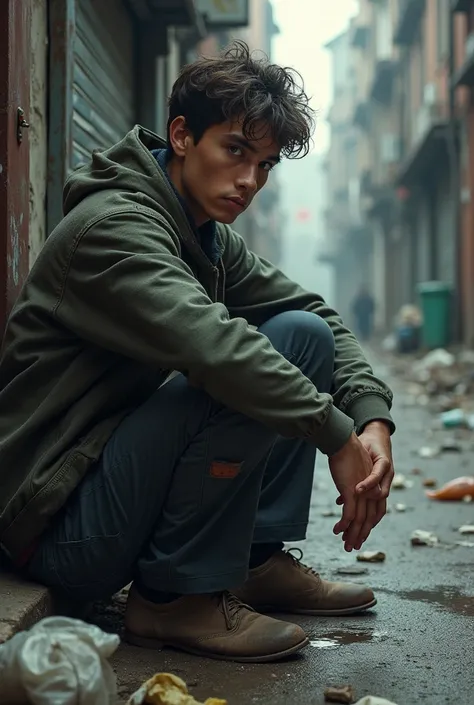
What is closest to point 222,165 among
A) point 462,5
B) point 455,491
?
point 455,491

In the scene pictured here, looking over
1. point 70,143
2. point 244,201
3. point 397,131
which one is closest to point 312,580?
point 244,201

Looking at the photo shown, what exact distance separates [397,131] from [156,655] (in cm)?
2875

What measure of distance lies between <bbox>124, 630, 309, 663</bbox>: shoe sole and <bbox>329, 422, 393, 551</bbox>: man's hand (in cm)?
29

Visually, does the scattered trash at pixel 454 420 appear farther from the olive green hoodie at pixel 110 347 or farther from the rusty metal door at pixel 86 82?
the olive green hoodie at pixel 110 347

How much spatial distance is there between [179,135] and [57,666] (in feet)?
4.67

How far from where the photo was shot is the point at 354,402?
3.03m

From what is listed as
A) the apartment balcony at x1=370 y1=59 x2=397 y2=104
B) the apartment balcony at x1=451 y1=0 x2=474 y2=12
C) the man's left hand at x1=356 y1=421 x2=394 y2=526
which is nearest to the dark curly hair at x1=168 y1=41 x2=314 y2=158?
the man's left hand at x1=356 y1=421 x2=394 y2=526

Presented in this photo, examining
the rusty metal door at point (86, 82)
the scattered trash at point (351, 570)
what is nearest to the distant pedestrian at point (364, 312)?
the rusty metal door at point (86, 82)

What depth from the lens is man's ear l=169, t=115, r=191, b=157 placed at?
9.32ft

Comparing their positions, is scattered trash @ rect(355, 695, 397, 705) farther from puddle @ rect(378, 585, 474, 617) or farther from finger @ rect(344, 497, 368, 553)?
puddle @ rect(378, 585, 474, 617)

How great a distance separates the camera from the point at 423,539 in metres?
4.30

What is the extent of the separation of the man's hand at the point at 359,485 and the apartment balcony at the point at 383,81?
93.0 ft

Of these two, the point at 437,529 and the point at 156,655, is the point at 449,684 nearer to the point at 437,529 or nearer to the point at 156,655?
the point at 156,655

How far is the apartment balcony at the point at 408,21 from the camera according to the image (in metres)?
24.5
